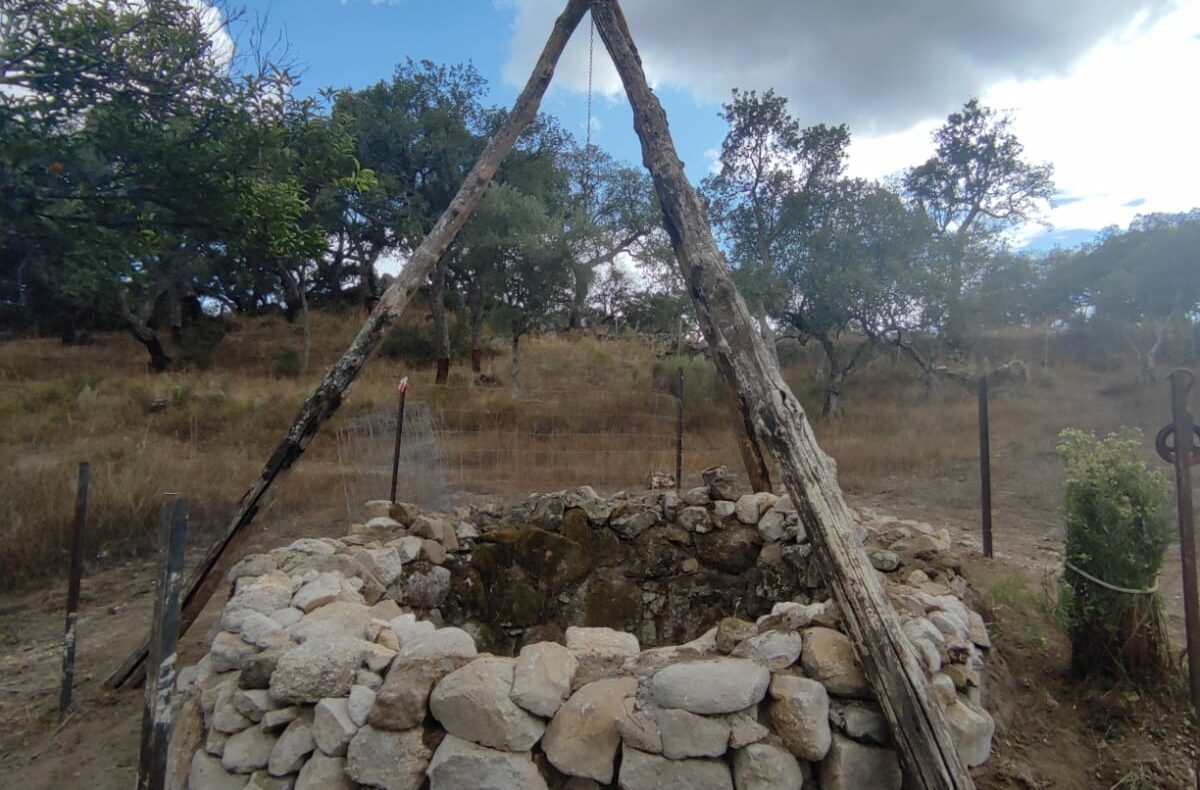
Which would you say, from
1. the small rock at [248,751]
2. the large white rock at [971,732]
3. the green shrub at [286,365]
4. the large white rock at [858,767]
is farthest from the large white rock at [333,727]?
the green shrub at [286,365]

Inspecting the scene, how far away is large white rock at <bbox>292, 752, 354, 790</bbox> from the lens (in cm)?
255

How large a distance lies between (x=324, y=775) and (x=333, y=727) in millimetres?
156

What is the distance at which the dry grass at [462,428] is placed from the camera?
7527mm

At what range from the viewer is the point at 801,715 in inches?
100

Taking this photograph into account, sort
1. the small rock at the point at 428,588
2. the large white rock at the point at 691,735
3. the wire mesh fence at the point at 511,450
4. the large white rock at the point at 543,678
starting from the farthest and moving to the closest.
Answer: the wire mesh fence at the point at 511,450
the small rock at the point at 428,588
the large white rock at the point at 543,678
the large white rock at the point at 691,735

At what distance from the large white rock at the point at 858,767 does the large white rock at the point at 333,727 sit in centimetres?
170

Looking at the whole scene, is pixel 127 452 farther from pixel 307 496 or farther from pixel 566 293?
pixel 566 293

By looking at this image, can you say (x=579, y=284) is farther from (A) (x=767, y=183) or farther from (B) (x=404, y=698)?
(B) (x=404, y=698)

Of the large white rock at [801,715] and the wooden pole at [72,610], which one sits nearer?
the large white rock at [801,715]

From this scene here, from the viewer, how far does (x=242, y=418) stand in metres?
12.7

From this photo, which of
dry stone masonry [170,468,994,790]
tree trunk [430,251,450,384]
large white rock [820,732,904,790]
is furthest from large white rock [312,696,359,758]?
tree trunk [430,251,450,384]

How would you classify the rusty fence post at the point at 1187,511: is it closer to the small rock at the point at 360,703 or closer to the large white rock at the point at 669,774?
the large white rock at the point at 669,774

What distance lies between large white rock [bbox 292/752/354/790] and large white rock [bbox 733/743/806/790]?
1369 millimetres

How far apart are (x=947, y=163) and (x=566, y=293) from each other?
12225 mm
